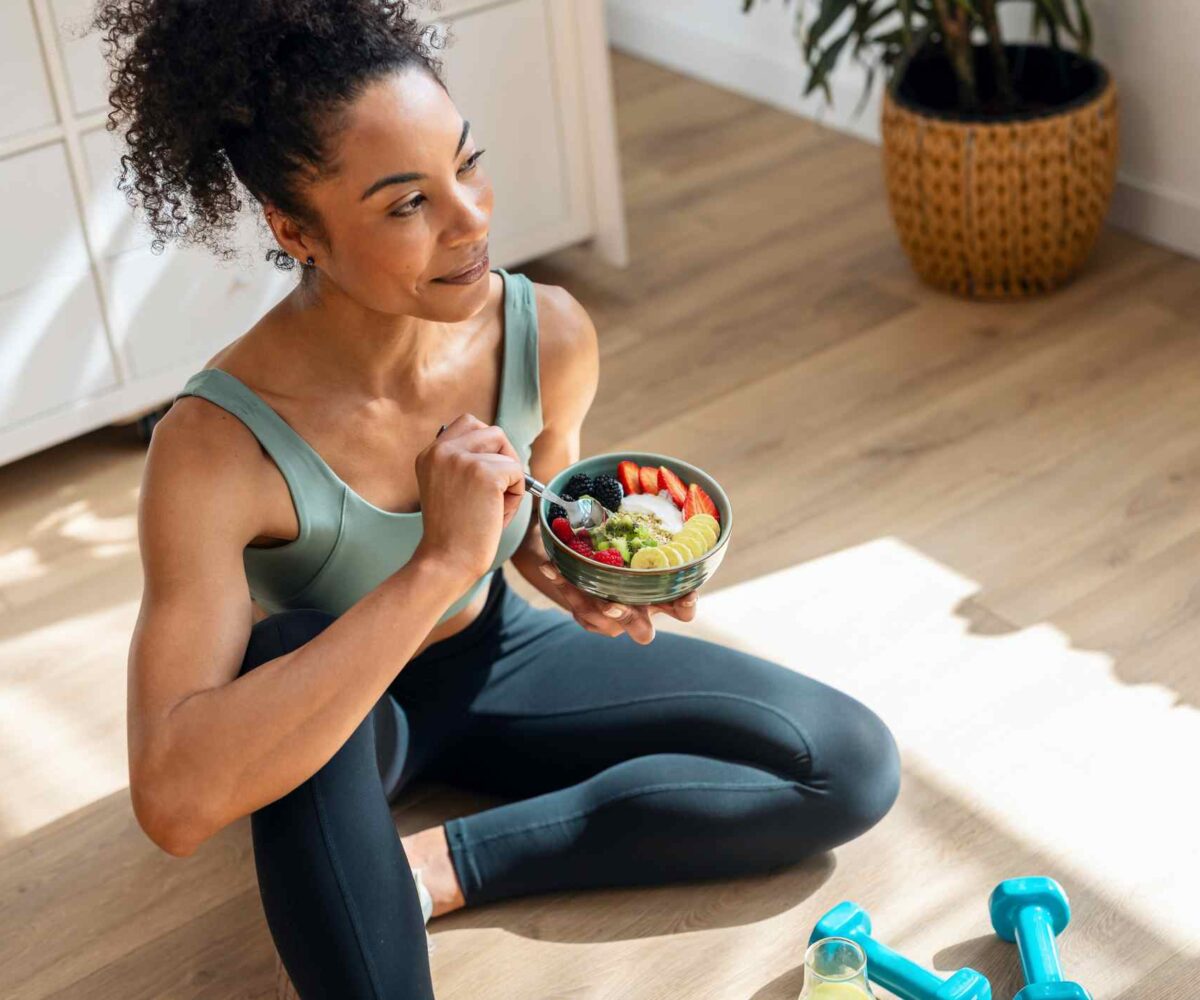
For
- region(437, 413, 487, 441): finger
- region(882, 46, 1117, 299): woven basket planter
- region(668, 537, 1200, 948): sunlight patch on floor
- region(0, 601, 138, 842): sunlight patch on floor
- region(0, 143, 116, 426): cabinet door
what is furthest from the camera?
region(882, 46, 1117, 299): woven basket planter

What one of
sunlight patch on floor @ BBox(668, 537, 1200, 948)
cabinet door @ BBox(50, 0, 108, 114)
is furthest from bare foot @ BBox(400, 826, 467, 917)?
cabinet door @ BBox(50, 0, 108, 114)

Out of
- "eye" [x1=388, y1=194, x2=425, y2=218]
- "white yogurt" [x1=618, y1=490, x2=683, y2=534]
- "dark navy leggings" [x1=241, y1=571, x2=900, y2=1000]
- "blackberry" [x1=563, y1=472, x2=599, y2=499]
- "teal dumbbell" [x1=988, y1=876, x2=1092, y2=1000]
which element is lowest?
"teal dumbbell" [x1=988, y1=876, x2=1092, y2=1000]

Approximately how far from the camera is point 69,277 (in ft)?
8.07

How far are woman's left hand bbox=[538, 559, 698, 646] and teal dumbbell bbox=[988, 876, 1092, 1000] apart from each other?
18.0 inches

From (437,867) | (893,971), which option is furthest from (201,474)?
(893,971)

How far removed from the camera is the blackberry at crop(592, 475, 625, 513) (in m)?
1.46

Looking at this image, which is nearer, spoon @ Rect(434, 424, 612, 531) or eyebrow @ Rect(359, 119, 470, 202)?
eyebrow @ Rect(359, 119, 470, 202)

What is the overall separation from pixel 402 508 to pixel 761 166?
2.07m

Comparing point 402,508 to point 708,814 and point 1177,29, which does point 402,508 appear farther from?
point 1177,29

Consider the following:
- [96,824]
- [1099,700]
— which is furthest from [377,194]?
[1099,700]

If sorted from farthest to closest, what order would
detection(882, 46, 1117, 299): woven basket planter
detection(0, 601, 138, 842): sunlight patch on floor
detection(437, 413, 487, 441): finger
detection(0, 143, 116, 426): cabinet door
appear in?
detection(882, 46, 1117, 299): woven basket planter → detection(0, 143, 116, 426): cabinet door → detection(0, 601, 138, 842): sunlight patch on floor → detection(437, 413, 487, 441): finger

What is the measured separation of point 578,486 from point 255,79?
18.3 inches

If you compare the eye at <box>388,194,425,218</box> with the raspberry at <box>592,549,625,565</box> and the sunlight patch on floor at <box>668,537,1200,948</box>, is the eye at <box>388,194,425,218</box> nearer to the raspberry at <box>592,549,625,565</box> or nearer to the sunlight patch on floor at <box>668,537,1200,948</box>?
the raspberry at <box>592,549,625,565</box>

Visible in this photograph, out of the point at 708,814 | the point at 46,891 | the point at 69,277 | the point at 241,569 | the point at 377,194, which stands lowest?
the point at 46,891
